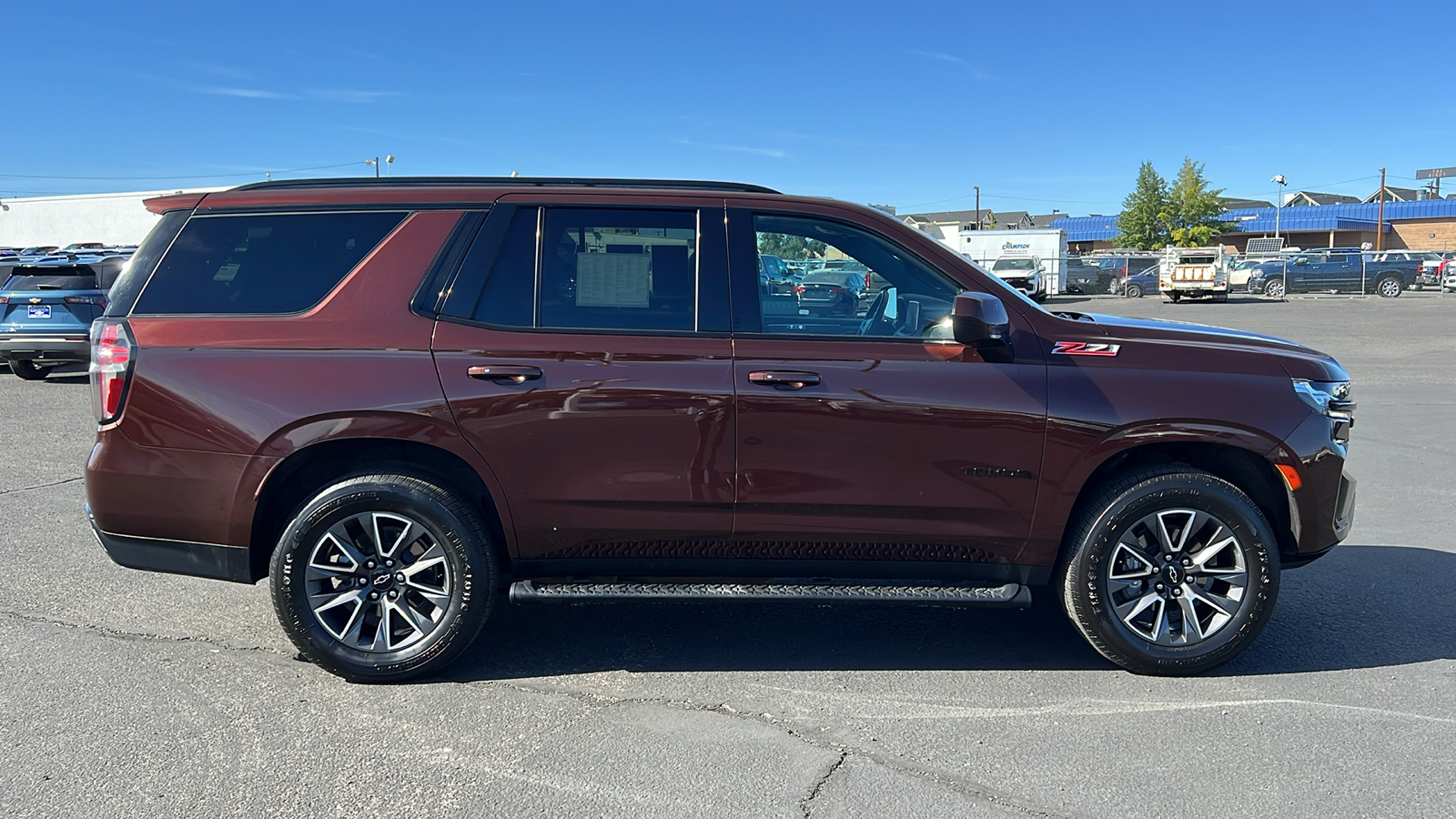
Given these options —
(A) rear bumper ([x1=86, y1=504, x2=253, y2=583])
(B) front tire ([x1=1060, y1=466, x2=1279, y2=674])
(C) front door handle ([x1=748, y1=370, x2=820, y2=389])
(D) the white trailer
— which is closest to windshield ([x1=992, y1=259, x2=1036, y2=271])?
(D) the white trailer

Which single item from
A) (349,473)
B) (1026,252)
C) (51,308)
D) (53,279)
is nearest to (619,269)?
(349,473)

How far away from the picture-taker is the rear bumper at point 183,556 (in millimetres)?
4098

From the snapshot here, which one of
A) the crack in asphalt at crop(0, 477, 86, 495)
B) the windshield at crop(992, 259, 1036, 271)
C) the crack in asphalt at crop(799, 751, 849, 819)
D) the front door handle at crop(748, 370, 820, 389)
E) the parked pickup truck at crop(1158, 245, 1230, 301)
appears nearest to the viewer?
the crack in asphalt at crop(799, 751, 849, 819)

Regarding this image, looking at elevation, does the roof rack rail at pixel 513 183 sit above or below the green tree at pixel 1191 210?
below

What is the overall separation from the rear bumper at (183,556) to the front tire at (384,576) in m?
0.19

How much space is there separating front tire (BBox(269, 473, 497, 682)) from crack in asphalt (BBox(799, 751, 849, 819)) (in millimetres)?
1511

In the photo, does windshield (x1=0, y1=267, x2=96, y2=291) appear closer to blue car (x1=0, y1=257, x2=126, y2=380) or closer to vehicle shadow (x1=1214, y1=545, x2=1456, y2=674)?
blue car (x1=0, y1=257, x2=126, y2=380)

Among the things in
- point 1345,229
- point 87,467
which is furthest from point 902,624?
point 1345,229

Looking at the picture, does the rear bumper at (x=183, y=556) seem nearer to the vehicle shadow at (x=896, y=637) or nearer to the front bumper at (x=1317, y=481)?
the vehicle shadow at (x=896, y=637)

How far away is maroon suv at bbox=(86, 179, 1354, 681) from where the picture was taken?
3.99m

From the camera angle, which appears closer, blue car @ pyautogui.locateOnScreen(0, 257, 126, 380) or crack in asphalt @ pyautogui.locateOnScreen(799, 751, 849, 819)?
crack in asphalt @ pyautogui.locateOnScreen(799, 751, 849, 819)

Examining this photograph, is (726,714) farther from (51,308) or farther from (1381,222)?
(1381,222)

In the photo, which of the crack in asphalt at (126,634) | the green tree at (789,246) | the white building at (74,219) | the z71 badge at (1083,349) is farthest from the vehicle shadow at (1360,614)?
the white building at (74,219)

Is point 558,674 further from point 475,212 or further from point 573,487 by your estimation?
point 475,212
